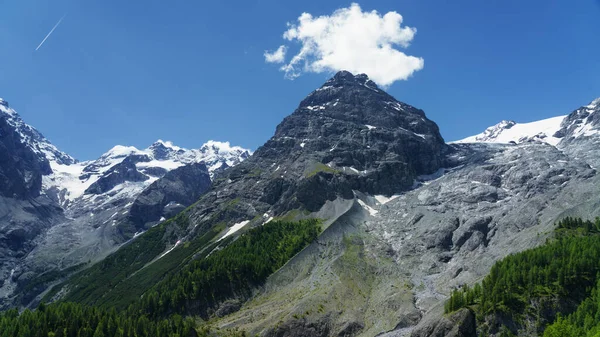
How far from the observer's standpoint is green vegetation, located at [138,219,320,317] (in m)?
153

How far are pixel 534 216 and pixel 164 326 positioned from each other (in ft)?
400

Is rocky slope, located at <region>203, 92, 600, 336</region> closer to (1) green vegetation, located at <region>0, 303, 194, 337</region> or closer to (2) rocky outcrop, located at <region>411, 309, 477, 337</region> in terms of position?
(2) rocky outcrop, located at <region>411, 309, 477, 337</region>

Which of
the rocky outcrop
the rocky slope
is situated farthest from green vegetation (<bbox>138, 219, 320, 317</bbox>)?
the rocky outcrop

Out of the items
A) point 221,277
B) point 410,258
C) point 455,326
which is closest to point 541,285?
point 455,326

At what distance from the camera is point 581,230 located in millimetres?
121062

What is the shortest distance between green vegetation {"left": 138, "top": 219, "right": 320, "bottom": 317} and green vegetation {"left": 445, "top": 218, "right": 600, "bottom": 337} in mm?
78872

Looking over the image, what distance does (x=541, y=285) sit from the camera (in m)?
99.4

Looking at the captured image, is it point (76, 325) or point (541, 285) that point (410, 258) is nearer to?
point (541, 285)

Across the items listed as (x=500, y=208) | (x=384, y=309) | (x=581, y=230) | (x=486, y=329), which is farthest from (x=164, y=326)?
(x=500, y=208)

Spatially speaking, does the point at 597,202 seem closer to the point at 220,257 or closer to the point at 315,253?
the point at 315,253

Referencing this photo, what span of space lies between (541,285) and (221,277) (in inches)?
4087

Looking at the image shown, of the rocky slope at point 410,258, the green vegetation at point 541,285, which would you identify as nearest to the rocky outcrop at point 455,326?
the rocky slope at point 410,258

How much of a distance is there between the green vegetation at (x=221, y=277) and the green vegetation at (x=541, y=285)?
78.9 m

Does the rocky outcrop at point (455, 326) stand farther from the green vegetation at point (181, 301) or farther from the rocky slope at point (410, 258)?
the green vegetation at point (181, 301)
